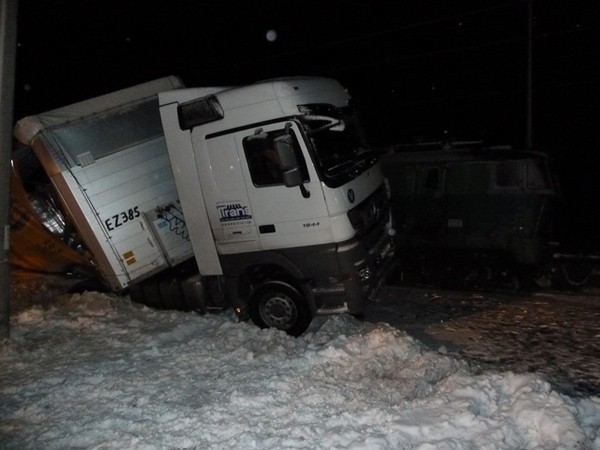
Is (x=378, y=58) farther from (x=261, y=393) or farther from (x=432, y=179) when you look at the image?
(x=261, y=393)

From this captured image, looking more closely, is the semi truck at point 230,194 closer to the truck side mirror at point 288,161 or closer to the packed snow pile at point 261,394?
the truck side mirror at point 288,161

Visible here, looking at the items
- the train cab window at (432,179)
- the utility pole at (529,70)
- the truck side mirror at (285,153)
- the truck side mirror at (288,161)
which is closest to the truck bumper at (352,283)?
the truck side mirror at (288,161)

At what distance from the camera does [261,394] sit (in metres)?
5.11

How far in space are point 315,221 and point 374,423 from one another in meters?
2.55

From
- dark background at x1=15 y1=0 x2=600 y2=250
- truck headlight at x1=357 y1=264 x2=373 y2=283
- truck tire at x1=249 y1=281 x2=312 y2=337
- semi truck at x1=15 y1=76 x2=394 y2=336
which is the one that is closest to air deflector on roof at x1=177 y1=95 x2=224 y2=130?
semi truck at x1=15 y1=76 x2=394 y2=336

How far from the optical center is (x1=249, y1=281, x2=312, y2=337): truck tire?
268 inches

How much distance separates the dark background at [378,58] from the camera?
24016mm

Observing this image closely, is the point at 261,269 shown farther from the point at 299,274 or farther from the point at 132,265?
the point at 132,265

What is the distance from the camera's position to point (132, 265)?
289 inches

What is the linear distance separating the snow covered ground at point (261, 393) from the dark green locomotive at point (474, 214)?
A: 335 cm

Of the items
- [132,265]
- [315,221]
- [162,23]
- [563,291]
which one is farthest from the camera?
[162,23]

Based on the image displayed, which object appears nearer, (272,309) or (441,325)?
(272,309)

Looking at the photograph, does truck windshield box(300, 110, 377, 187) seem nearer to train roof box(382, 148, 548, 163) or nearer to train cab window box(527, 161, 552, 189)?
train roof box(382, 148, 548, 163)

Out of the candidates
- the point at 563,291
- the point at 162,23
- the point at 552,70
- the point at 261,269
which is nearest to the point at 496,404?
the point at 261,269
